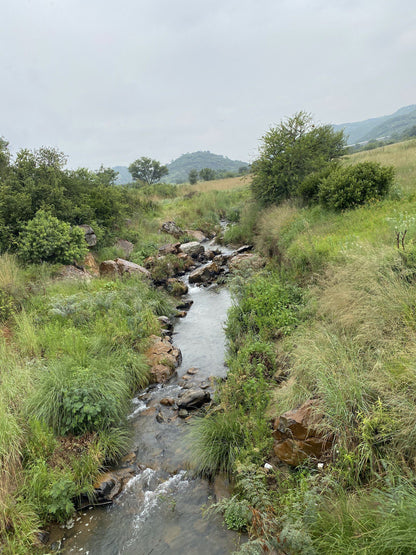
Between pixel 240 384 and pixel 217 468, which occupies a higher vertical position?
pixel 240 384

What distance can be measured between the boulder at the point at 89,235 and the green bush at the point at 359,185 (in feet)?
32.9

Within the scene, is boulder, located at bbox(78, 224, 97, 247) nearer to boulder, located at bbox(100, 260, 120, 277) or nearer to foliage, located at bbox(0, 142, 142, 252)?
foliage, located at bbox(0, 142, 142, 252)

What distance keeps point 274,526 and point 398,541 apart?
122 centimetres

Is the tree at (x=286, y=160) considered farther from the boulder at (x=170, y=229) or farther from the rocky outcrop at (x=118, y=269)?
the rocky outcrop at (x=118, y=269)

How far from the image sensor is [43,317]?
756 cm

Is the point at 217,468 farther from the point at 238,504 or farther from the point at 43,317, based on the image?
the point at 43,317

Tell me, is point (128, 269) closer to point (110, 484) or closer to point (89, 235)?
point (89, 235)

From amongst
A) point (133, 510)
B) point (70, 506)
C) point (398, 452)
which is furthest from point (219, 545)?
point (398, 452)

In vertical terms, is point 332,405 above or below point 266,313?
below

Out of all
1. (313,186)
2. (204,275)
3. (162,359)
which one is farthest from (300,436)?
(313,186)

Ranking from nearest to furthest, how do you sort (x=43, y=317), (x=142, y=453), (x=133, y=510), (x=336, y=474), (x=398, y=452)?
1. (x=398, y=452)
2. (x=336, y=474)
3. (x=133, y=510)
4. (x=142, y=453)
5. (x=43, y=317)

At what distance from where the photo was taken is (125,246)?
630 inches

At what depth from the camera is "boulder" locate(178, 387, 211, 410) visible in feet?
19.4

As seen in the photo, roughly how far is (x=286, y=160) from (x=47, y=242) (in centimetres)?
1230
